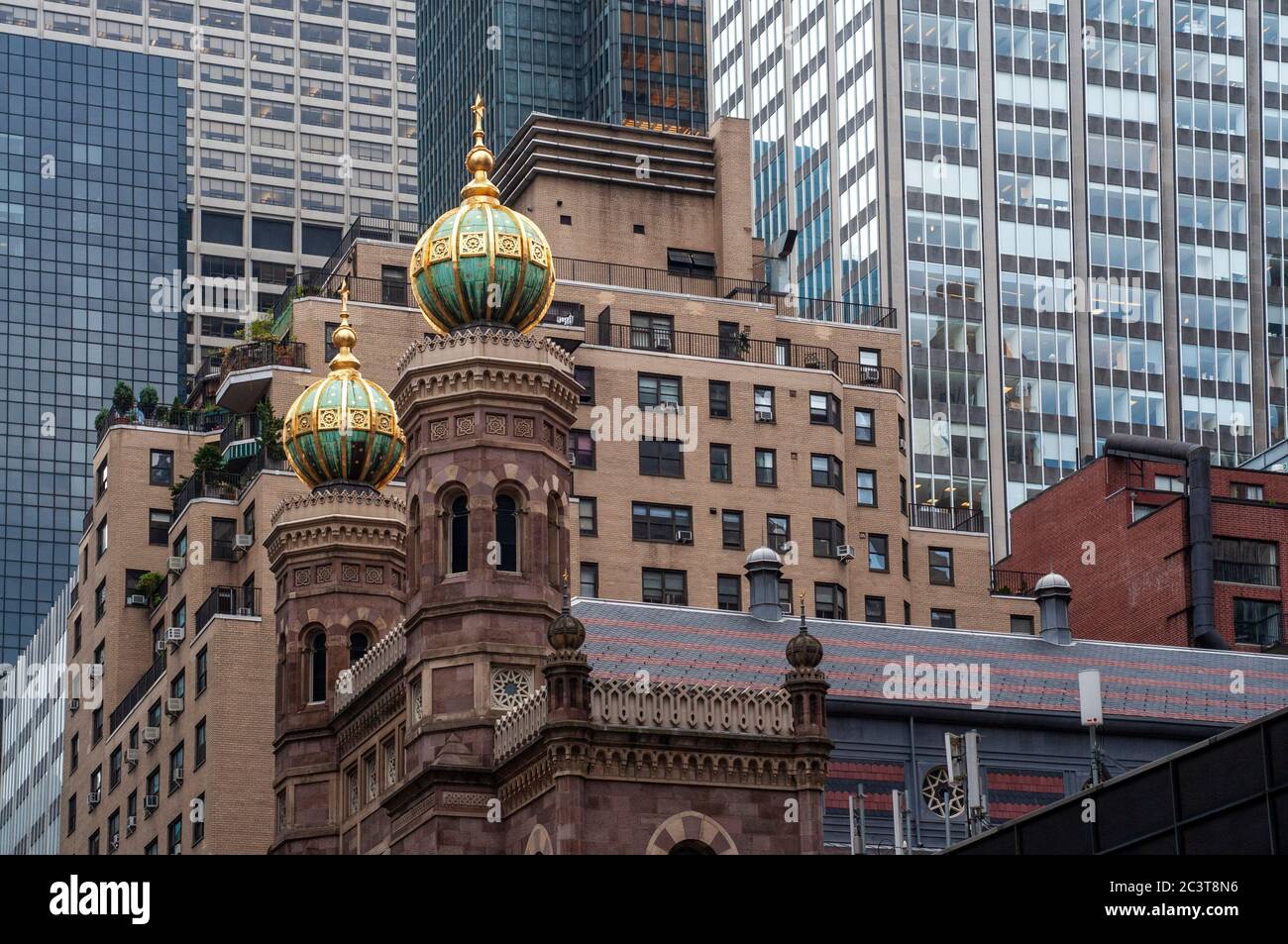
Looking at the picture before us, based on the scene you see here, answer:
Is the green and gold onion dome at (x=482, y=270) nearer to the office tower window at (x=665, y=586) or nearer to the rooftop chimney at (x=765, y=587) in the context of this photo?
the rooftop chimney at (x=765, y=587)

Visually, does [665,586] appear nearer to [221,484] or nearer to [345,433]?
[221,484]

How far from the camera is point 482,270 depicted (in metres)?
77.1

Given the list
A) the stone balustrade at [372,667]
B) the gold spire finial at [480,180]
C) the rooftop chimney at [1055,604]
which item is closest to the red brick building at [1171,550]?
the rooftop chimney at [1055,604]

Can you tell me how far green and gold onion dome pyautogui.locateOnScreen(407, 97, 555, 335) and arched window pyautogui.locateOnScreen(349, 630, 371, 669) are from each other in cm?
1333

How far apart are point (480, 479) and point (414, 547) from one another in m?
2.91

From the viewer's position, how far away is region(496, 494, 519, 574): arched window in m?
75.3

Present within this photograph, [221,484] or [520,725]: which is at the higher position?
[221,484]

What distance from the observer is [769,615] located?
8750 cm

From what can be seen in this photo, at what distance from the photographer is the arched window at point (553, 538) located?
76125 millimetres

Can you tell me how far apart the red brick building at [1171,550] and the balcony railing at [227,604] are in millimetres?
36959

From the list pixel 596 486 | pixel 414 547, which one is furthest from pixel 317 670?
pixel 596 486

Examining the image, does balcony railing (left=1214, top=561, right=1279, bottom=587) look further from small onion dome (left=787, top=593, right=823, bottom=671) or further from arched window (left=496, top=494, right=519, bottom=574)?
small onion dome (left=787, top=593, right=823, bottom=671)
